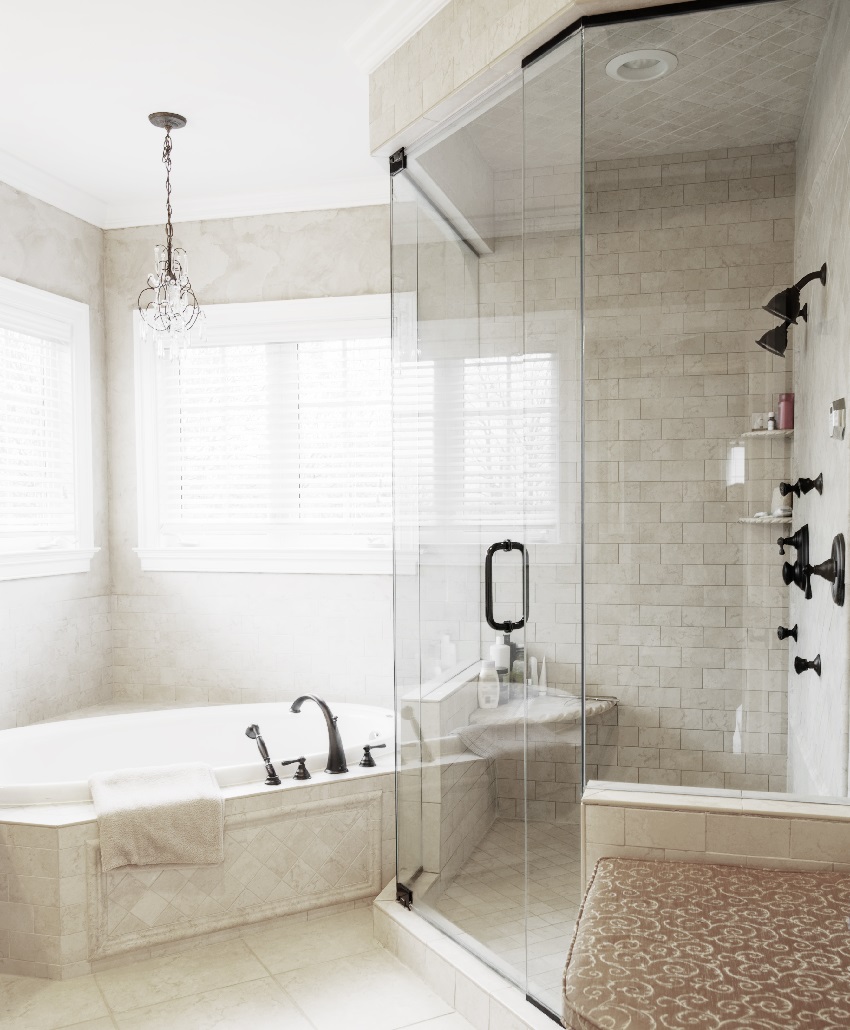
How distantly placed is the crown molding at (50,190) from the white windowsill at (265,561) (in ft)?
5.18

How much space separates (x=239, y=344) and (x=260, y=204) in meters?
0.64

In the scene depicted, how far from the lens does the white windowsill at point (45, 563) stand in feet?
12.1

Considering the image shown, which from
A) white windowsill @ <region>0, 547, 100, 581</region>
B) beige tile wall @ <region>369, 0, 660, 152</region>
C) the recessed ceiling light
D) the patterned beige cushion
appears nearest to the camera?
the patterned beige cushion

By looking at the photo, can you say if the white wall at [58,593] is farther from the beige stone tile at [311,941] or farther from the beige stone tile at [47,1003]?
the beige stone tile at [311,941]

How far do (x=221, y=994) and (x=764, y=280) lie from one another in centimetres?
231

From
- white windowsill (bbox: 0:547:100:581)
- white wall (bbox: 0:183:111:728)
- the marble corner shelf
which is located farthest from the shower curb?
white windowsill (bbox: 0:547:100:581)

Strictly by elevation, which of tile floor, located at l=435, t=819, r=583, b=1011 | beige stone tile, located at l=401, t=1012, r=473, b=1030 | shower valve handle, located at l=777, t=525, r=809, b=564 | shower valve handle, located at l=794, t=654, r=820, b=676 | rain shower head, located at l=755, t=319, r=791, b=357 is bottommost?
beige stone tile, located at l=401, t=1012, r=473, b=1030

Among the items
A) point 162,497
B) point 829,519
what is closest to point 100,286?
point 162,497

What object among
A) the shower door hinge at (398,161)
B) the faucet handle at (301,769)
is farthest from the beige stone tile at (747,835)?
the shower door hinge at (398,161)

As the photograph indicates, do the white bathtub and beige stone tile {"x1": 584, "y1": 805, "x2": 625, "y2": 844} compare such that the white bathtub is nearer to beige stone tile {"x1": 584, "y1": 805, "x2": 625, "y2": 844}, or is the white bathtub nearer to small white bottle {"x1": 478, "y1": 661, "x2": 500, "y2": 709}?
small white bottle {"x1": 478, "y1": 661, "x2": 500, "y2": 709}

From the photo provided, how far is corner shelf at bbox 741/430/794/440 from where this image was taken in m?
1.83

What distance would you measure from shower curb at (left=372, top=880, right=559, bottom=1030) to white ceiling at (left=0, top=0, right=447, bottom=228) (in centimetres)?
233

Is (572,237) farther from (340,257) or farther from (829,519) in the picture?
(340,257)

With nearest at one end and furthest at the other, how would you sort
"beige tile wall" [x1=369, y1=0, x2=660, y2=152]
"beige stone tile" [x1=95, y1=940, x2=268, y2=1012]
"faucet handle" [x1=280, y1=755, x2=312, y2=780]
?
"beige tile wall" [x1=369, y1=0, x2=660, y2=152] < "beige stone tile" [x1=95, y1=940, x2=268, y2=1012] < "faucet handle" [x1=280, y1=755, x2=312, y2=780]
